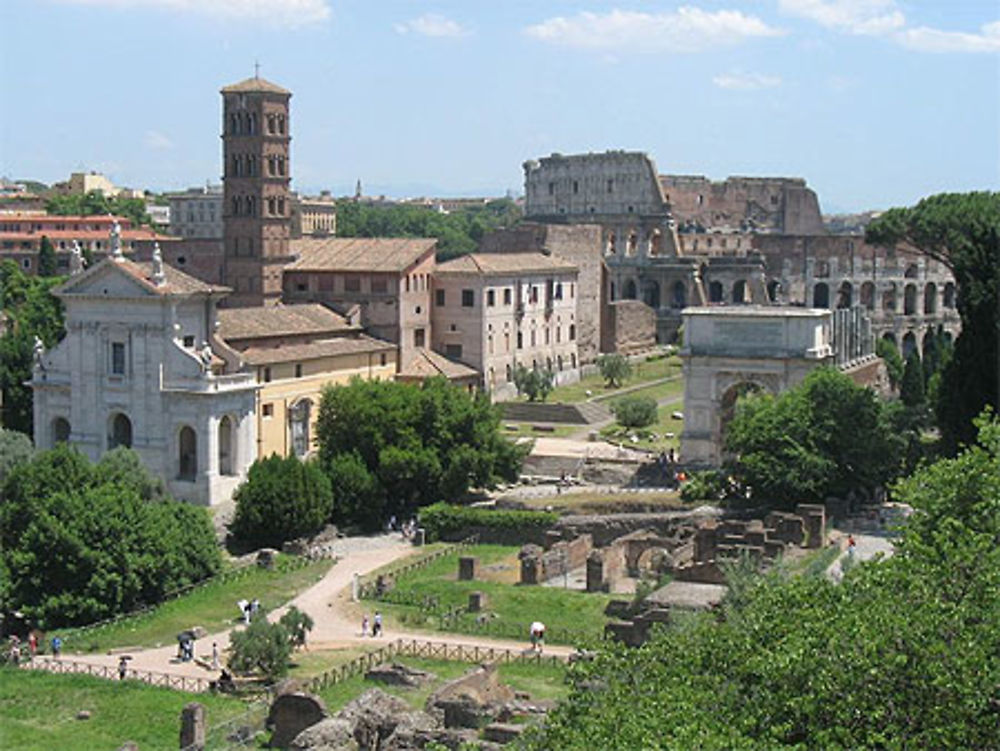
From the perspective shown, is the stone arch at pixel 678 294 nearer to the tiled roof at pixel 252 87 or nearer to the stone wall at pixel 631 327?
the stone wall at pixel 631 327

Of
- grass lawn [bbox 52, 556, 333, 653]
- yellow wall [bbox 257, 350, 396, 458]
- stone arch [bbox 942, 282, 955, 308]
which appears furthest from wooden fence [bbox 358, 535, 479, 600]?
stone arch [bbox 942, 282, 955, 308]

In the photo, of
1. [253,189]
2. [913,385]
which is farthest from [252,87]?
[913,385]

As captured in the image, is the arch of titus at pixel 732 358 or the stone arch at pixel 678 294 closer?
the arch of titus at pixel 732 358

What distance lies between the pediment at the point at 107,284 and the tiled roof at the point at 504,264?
1934 cm

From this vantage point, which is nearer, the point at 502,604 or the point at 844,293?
the point at 502,604

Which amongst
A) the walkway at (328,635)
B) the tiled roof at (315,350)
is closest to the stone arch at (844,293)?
the tiled roof at (315,350)

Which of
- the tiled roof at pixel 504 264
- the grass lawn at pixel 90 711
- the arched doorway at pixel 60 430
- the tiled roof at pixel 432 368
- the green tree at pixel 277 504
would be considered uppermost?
the tiled roof at pixel 504 264

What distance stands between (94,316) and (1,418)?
25.5 ft

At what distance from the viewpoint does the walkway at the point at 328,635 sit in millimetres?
37500

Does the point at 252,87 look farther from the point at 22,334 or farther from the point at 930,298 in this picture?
the point at 930,298

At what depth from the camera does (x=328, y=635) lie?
3978 centimetres

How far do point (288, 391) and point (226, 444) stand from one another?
4.04 metres

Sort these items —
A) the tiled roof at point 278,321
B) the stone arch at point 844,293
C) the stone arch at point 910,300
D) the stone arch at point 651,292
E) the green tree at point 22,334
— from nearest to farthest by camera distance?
the tiled roof at point 278,321, the green tree at point 22,334, the stone arch at point 910,300, the stone arch at point 844,293, the stone arch at point 651,292

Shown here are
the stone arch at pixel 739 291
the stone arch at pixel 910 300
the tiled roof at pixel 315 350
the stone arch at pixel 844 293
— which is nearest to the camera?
the tiled roof at pixel 315 350
